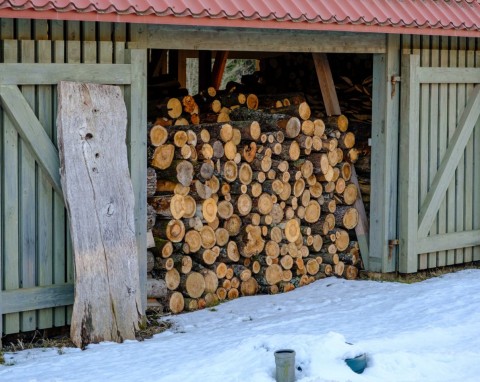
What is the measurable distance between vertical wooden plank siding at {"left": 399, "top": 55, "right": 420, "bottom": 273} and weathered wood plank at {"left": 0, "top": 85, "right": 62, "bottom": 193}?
14.2 ft

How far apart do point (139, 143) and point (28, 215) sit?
47.6 inches

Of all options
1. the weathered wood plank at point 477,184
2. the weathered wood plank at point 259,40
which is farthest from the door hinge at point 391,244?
the weathered wood plank at point 259,40

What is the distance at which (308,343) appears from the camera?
25.3 feet

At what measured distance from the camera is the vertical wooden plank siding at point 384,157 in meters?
11.6

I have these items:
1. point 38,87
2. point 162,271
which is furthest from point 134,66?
point 162,271

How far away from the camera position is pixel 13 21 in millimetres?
8625

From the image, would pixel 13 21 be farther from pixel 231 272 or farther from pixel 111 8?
pixel 231 272

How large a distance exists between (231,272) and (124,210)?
2.06 meters

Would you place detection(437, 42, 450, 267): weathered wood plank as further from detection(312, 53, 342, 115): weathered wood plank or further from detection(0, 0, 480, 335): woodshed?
detection(312, 53, 342, 115): weathered wood plank

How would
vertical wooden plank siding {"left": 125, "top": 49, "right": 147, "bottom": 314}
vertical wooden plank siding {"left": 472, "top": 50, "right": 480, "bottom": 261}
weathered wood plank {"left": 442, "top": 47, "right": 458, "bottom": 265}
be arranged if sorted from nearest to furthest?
vertical wooden plank siding {"left": 125, "top": 49, "right": 147, "bottom": 314}
weathered wood plank {"left": 442, "top": 47, "right": 458, "bottom": 265}
vertical wooden plank siding {"left": 472, "top": 50, "right": 480, "bottom": 261}

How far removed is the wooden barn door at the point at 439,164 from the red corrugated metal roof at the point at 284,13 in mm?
568

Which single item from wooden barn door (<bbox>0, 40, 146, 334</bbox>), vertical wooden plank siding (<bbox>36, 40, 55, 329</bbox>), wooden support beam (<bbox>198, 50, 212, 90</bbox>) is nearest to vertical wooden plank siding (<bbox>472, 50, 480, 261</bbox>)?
wooden support beam (<bbox>198, 50, 212, 90</bbox>)

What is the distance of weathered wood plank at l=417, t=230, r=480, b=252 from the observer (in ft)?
39.7

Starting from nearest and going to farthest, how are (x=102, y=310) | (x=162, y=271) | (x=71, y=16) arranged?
(x=71, y=16), (x=102, y=310), (x=162, y=271)
